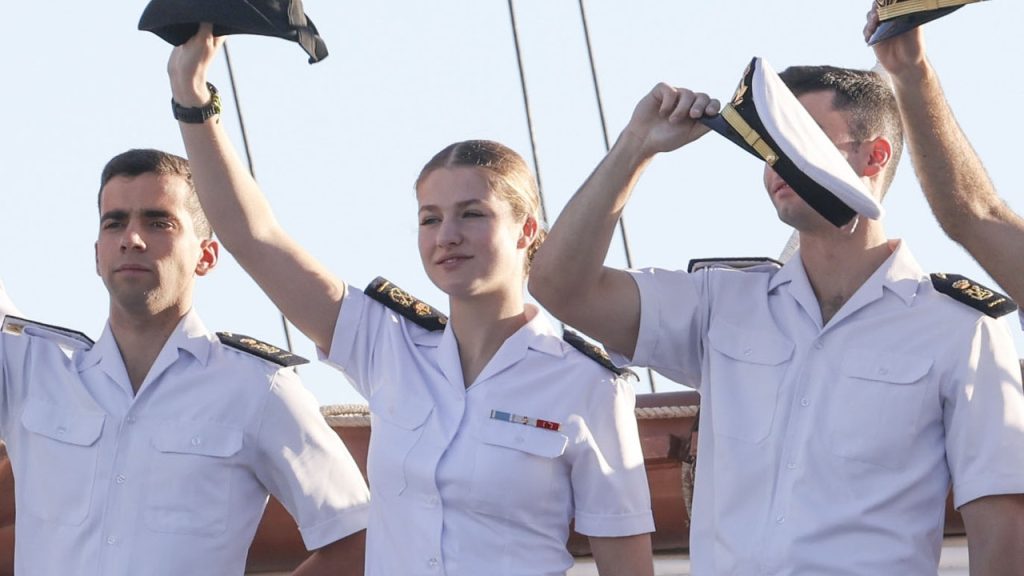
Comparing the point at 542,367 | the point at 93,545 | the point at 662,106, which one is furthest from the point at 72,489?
the point at 662,106

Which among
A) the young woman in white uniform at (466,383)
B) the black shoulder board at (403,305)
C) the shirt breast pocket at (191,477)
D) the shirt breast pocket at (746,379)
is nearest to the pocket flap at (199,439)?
the shirt breast pocket at (191,477)

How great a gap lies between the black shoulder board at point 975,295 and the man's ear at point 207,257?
159 centimetres

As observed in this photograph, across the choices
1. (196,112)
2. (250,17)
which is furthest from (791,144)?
(196,112)

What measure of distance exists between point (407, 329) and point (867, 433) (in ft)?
3.35

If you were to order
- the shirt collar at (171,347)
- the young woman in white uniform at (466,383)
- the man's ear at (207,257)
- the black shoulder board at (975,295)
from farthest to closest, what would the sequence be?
1. the man's ear at (207,257)
2. the shirt collar at (171,347)
3. the young woman in white uniform at (466,383)
4. the black shoulder board at (975,295)

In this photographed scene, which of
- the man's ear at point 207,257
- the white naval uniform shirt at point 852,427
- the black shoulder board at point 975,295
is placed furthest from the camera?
the man's ear at point 207,257

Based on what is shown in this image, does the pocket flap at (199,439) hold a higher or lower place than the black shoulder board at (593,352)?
lower

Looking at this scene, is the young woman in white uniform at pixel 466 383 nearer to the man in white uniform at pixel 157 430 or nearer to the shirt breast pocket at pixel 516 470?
the shirt breast pocket at pixel 516 470

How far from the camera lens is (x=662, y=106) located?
2.95 meters

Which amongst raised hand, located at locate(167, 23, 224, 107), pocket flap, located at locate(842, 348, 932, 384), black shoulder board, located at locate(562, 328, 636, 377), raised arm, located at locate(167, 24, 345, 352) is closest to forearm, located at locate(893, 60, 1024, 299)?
pocket flap, located at locate(842, 348, 932, 384)

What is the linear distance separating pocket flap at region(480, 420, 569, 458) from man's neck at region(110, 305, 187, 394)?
0.81m

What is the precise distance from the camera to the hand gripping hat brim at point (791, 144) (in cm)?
274

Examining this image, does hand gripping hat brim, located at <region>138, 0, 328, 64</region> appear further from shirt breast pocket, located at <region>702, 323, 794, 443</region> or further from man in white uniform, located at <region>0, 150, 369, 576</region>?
shirt breast pocket, located at <region>702, 323, 794, 443</region>

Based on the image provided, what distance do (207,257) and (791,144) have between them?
1479 mm
